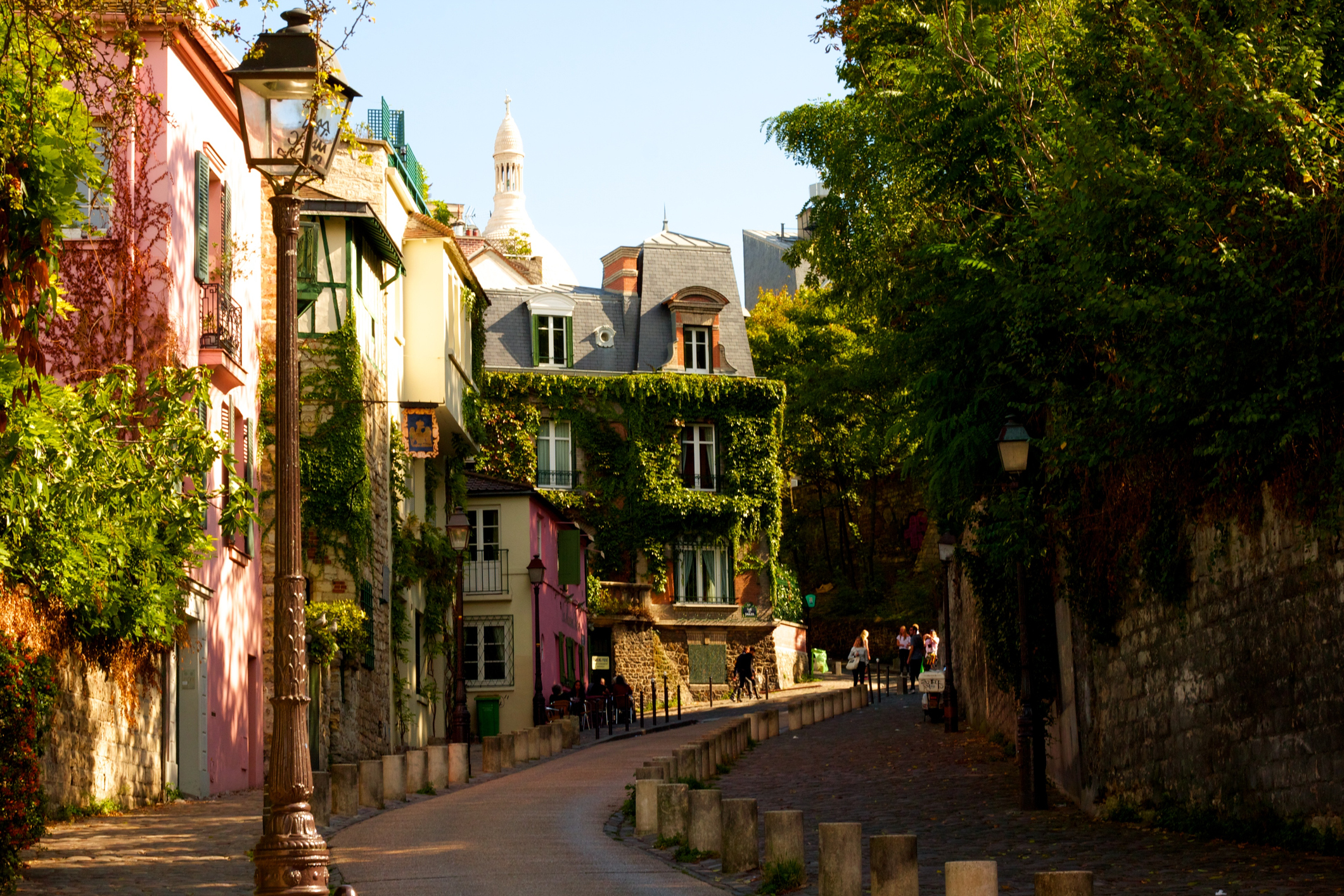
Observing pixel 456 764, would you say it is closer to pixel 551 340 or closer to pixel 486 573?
pixel 486 573

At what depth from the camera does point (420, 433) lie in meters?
31.1

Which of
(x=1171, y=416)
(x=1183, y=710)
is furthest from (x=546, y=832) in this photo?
(x=1171, y=416)

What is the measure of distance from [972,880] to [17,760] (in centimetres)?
657

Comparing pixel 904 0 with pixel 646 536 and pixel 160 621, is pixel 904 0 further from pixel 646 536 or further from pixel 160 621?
pixel 646 536

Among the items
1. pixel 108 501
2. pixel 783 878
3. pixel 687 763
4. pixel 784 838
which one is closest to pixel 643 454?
pixel 687 763

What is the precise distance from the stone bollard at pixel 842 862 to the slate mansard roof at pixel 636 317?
40.5 m

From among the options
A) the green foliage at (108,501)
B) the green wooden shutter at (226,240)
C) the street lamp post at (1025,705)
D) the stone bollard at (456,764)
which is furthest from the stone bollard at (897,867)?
the green wooden shutter at (226,240)

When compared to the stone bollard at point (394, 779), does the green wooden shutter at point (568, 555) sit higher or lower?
higher

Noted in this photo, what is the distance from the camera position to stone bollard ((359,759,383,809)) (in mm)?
19391

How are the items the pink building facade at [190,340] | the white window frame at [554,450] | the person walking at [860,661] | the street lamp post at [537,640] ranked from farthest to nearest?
the white window frame at [554,450] < the person walking at [860,661] < the street lamp post at [537,640] < the pink building facade at [190,340]

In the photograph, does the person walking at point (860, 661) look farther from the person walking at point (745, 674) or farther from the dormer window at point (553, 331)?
the dormer window at point (553, 331)

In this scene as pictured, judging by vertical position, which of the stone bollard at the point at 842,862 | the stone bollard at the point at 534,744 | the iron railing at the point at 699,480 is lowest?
the stone bollard at the point at 534,744

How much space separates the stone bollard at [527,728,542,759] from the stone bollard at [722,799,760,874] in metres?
15.3

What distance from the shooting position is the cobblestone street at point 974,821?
11367 millimetres
